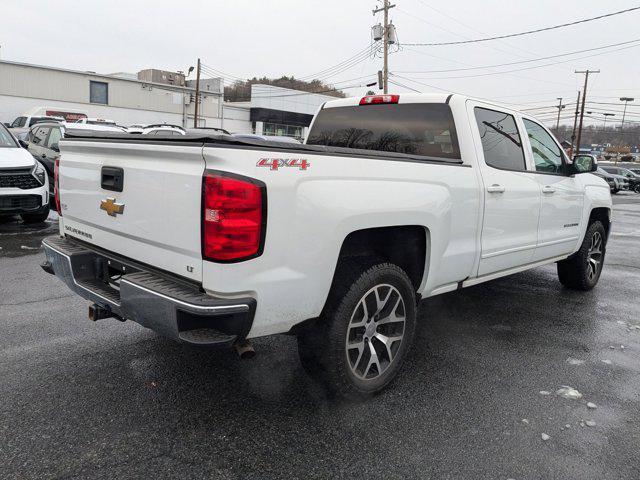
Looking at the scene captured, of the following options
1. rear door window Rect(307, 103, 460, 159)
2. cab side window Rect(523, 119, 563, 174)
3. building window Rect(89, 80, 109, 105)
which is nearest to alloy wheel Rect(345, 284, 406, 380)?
rear door window Rect(307, 103, 460, 159)

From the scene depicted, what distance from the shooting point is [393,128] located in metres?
4.25

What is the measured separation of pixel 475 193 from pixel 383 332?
1250mm

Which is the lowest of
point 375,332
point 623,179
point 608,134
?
point 375,332

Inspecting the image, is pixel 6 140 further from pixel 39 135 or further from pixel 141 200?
pixel 141 200

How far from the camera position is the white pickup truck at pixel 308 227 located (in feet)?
7.87

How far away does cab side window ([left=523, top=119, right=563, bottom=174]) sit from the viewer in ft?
15.6

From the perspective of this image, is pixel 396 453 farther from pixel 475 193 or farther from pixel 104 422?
pixel 475 193

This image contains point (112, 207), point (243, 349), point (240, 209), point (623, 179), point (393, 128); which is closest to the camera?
point (240, 209)

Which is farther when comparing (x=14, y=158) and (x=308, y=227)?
(x=14, y=158)

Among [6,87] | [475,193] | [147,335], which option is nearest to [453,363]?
[475,193]

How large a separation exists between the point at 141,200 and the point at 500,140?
118 inches

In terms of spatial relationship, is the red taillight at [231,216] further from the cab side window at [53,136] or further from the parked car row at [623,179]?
the parked car row at [623,179]

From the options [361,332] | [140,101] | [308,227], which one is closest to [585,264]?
[361,332]

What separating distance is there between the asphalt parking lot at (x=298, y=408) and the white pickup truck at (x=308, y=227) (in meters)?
0.41
